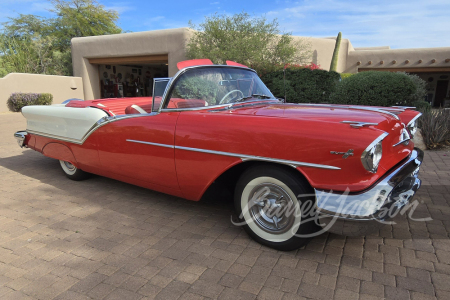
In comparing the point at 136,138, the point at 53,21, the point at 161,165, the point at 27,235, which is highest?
the point at 53,21

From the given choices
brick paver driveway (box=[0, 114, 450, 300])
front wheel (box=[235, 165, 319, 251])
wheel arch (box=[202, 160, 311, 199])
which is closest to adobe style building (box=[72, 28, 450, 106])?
brick paver driveway (box=[0, 114, 450, 300])

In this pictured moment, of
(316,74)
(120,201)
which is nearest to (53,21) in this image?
(316,74)

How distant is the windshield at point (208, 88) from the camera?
2.99m

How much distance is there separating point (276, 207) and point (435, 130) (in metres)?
5.62

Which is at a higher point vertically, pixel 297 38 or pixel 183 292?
pixel 297 38

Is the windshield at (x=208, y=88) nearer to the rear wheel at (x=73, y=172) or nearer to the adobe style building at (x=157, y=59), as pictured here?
the rear wheel at (x=73, y=172)

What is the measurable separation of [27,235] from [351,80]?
330 inches

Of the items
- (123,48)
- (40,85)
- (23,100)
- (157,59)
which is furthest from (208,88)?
(40,85)

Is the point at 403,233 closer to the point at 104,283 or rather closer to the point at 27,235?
the point at 104,283

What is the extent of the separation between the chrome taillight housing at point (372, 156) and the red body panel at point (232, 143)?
25 mm

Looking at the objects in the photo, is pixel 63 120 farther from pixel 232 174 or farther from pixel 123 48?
pixel 123 48

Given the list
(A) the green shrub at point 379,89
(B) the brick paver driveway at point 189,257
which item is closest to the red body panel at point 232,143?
(B) the brick paver driveway at point 189,257

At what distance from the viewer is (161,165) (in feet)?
9.64

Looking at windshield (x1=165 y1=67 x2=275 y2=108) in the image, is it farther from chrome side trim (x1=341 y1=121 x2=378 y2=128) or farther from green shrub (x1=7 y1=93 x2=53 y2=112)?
green shrub (x1=7 y1=93 x2=53 y2=112)
